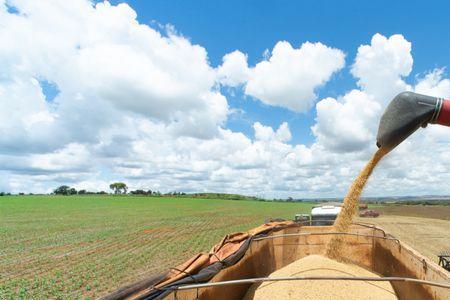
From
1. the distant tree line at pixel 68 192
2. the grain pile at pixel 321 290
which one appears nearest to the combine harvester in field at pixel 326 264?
the grain pile at pixel 321 290

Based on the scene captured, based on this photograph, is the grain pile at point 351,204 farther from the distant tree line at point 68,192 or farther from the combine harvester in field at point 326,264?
the distant tree line at point 68,192

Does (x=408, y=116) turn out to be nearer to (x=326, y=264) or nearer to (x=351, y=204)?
(x=351, y=204)

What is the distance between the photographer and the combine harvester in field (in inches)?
125

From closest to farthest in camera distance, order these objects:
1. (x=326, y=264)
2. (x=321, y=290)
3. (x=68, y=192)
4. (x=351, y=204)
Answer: (x=321, y=290), (x=326, y=264), (x=351, y=204), (x=68, y=192)

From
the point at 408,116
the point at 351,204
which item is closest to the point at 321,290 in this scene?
the point at 351,204

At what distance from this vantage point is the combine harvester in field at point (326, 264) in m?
3.18

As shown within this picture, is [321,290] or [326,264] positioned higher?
[326,264]

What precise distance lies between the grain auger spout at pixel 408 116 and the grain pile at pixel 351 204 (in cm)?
47

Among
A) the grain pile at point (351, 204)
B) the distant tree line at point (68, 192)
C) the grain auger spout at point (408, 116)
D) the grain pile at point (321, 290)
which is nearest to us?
the grain auger spout at point (408, 116)

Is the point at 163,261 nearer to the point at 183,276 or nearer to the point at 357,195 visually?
the point at 357,195

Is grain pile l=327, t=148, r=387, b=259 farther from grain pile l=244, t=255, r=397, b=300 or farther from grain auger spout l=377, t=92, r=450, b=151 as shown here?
grain pile l=244, t=255, r=397, b=300

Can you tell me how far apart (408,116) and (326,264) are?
2.67 metres

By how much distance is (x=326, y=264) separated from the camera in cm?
546

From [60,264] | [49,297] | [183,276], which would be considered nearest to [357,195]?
[183,276]
